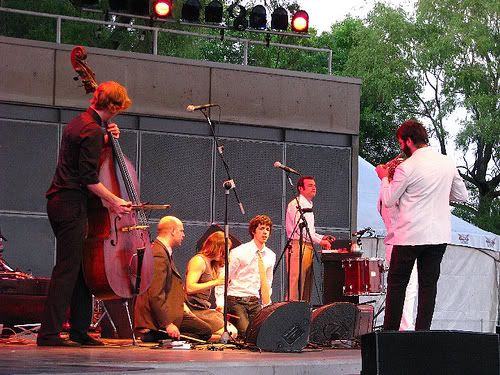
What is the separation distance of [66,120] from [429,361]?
10.9 meters

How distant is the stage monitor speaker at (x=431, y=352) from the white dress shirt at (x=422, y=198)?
3.21m

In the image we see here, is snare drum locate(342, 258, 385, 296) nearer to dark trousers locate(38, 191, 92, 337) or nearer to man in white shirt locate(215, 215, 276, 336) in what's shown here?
man in white shirt locate(215, 215, 276, 336)

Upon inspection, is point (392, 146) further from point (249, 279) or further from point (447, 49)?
point (249, 279)

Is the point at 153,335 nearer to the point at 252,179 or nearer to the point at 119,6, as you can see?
the point at 119,6

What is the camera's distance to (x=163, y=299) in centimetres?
1041

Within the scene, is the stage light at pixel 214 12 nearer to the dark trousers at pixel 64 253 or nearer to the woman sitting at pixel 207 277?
the woman sitting at pixel 207 277

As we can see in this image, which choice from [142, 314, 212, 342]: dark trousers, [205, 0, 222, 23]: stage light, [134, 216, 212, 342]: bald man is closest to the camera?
[134, 216, 212, 342]: bald man

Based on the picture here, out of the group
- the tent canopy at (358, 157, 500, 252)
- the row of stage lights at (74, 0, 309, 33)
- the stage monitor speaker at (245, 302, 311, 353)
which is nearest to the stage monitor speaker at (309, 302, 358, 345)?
the stage monitor speaker at (245, 302, 311, 353)

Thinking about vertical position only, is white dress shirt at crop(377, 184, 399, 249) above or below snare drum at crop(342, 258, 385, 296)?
above

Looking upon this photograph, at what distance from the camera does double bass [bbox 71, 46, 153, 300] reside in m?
8.48

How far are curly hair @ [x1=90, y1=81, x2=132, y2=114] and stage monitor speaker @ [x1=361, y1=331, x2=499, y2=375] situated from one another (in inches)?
143

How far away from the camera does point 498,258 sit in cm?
2394

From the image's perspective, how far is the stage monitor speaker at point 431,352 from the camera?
17.9 feet

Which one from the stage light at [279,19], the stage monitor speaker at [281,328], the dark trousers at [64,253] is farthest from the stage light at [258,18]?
the dark trousers at [64,253]
